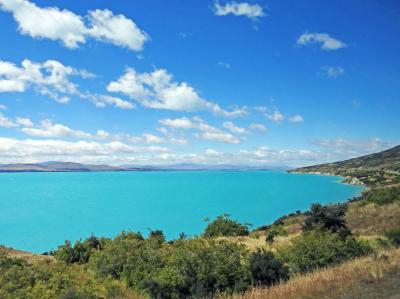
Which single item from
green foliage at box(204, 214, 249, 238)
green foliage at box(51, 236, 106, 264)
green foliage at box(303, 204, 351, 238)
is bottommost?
green foliage at box(204, 214, 249, 238)

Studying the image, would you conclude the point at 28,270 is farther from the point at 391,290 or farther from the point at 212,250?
the point at 391,290

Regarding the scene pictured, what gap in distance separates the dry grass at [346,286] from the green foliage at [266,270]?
8.17 ft

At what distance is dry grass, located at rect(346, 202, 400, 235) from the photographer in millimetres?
33656

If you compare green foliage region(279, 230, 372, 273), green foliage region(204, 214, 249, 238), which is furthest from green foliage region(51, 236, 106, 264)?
green foliage region(204, 214, 249, 238)

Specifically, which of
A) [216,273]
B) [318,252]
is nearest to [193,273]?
[216,273]

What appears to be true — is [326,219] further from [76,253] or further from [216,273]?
[216,273]

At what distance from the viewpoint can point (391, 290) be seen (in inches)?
345

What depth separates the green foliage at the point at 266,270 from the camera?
44.7 feet

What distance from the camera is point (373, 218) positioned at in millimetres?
38531

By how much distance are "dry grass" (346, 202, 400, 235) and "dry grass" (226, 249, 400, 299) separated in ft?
70.7

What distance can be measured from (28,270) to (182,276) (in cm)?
509

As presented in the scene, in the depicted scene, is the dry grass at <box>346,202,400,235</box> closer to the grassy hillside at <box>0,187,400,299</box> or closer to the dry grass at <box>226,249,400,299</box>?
the grassy hillside at <box>0,187,400,299</box>

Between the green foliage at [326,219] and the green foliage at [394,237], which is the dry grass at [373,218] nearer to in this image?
the green foliage at [326,219]

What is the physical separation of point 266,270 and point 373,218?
94.4 feet
